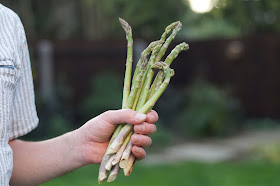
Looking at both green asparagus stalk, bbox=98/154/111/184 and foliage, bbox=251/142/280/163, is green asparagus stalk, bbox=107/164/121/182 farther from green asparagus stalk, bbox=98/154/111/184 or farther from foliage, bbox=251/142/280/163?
foliage, bbox=251/142/280/163

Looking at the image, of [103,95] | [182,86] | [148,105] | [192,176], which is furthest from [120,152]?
[182,86]

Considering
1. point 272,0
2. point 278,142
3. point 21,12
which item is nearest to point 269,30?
point 278,142

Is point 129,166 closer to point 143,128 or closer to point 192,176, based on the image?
point 143,128

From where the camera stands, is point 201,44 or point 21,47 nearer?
point 21,47

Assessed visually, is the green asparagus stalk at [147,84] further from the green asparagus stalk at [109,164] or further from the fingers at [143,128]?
the green asparagus stalk at [109,164]

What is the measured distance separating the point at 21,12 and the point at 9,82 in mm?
10522

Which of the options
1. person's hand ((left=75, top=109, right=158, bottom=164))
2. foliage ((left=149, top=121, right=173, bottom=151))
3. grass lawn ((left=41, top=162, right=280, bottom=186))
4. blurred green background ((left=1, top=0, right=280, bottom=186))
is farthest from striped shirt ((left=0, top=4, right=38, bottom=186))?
foliage ((left=149, top=121, right=173, bottom=151))

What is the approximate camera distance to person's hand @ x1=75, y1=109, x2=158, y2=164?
5.03 ft

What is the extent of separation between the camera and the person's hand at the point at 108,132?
153 centimetres

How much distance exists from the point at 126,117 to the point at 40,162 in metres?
0.51

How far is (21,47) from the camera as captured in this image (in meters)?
1.58

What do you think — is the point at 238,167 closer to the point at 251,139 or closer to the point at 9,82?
the point at 251,139

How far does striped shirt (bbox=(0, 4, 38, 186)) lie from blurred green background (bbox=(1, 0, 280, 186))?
3.02 meters

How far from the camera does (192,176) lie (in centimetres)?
558
